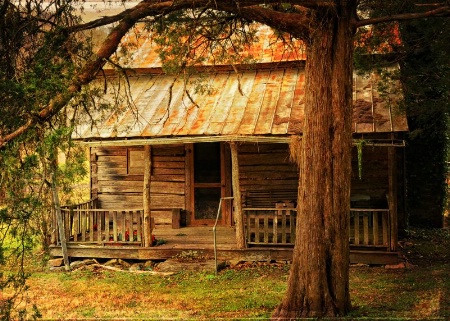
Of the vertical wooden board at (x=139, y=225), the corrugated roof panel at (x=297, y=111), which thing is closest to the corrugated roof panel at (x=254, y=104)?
the corrugated roof panel at (x=297, y=111)

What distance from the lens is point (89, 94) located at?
8.90 m

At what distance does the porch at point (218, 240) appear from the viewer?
13789 mm

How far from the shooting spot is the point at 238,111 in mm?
15125

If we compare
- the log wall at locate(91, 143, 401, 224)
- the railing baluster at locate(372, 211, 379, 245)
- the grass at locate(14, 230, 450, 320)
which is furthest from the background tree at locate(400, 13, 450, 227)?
the grass at locate(14, 230, 450, 320)

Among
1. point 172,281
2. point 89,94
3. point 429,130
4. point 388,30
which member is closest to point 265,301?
point 172,281

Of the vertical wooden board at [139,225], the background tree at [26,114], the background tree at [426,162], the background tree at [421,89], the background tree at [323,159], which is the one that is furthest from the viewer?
the background tree at [426,162]

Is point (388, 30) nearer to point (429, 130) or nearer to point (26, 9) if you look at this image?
point (429, 130)

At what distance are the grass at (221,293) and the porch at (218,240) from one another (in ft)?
1.23

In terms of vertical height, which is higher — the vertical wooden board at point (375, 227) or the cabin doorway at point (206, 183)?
the cabin doorway at point (206, 183)

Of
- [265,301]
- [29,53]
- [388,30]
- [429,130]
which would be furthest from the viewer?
[429,130]

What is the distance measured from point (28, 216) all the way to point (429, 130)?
1499cm

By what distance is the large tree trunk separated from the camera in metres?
8.98

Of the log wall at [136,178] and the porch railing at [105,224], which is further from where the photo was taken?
the log wall at [136,178]

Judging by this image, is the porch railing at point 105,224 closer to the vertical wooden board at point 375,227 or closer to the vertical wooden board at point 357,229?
the vertical wooden board at point 357,229
